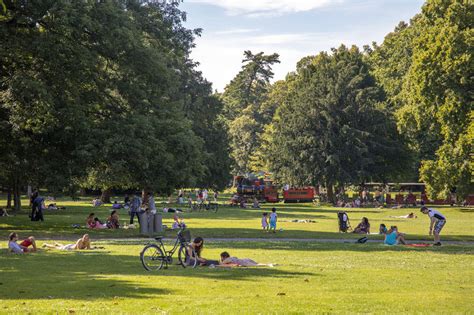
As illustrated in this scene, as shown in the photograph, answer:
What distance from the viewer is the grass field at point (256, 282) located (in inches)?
531

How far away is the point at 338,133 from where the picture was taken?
8188 centimetres

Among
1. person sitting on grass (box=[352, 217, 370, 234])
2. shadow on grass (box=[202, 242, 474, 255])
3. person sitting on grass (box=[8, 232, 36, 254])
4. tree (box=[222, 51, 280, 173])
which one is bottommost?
shadow on grass (box=[202, 242, 474, 255])

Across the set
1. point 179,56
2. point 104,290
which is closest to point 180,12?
point 179,56

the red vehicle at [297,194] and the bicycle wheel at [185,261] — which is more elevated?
the red vehicle at [297,194]

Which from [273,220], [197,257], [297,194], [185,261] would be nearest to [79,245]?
[185,261]

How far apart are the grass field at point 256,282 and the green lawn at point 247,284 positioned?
0.02m

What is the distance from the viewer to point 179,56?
54094 millimetres

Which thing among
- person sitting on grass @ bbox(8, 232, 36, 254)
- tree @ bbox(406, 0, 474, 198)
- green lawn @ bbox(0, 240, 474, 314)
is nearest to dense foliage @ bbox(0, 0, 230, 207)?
person sitting on grass @ bbox(8, 232, 36, 254)

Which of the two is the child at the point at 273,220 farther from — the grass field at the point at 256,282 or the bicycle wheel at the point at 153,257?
the bicycle wheel at the point at 153,257

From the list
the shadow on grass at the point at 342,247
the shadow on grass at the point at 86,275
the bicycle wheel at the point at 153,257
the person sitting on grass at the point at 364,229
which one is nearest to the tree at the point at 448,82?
the person sitting on grass at the point at 364,229

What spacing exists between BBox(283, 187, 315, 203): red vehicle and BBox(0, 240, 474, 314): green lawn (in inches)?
2519

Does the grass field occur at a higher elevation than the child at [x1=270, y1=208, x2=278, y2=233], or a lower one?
lower

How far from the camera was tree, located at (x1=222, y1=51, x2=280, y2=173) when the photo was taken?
13125 centimetres

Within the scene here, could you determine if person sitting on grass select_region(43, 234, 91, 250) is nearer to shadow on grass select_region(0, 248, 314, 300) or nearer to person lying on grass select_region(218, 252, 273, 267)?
shadow on grass select_region(0, 248, 314, 300)
